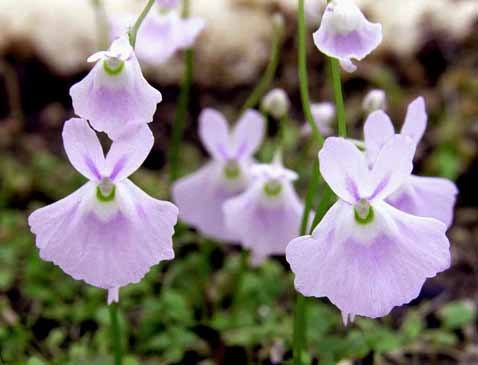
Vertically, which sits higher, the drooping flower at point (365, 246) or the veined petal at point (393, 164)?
the veined petal at point (393, 164)

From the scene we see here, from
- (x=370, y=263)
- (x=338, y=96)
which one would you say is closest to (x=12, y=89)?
(x=338, y=96)

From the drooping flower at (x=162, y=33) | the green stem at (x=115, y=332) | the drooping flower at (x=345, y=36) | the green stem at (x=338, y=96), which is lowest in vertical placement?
the green stem at (x=115, y=332)

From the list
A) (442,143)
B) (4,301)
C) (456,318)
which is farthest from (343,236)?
(442,143)

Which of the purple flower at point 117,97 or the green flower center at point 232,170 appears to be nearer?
the purple flower at point 117,97

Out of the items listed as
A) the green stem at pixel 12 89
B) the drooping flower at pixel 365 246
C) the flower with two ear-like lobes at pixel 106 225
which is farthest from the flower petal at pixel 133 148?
the green stem at pixel 12 89

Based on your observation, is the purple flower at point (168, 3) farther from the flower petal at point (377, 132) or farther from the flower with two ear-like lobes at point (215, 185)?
the flower petal at point (377, 132)

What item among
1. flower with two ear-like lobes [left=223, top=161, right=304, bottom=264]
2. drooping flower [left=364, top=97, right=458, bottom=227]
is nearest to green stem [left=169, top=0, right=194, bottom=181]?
flower with two ear-like lobes [left=223, top=161, right=304, bottom=264]

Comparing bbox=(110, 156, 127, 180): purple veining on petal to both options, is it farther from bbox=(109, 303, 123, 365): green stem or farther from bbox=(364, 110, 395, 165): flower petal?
bbox=(364, 110, 395, 165): flower petal
